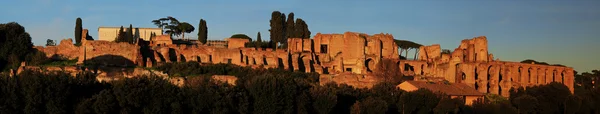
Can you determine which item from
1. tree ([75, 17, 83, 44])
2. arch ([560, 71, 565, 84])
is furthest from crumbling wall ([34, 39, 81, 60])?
arch ([560, 71, 565, 84])

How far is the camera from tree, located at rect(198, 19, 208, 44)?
6047 cm

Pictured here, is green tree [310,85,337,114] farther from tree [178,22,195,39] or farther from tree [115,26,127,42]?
tree [178,22,195,39]

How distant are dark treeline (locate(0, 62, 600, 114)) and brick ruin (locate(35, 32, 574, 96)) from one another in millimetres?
5227

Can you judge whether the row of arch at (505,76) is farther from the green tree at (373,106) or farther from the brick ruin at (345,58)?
the green tree at (373,106)

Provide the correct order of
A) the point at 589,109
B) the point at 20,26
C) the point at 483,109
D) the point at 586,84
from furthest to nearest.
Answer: the point at 586,84 → the point at 20,26 → the point at 589,109 → the point at 483,109

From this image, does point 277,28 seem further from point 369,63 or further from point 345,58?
point 369,63

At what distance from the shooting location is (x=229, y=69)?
166 ft

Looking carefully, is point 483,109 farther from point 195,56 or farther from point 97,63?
point 97,63

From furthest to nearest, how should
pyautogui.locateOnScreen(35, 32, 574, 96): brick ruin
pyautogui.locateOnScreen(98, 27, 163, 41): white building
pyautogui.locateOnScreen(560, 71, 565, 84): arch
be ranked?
pyautogui.locateOnScreen(560, 71, 565, 84): arch, pyautogui.locateOnScreen(98, 27, 163, 41): white building, pyautogui.locateOnScreen(35, 32, 574, 96): brick ruin

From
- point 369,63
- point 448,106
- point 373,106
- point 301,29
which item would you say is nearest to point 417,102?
A: point 448,106

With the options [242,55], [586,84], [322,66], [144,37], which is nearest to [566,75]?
[586,84]

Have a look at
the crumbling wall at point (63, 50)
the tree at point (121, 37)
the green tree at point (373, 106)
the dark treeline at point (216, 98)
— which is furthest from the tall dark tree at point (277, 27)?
the green tree at point (373, 106)

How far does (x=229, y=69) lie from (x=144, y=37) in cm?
1224

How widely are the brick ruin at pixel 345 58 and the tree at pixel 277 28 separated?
2.96m
